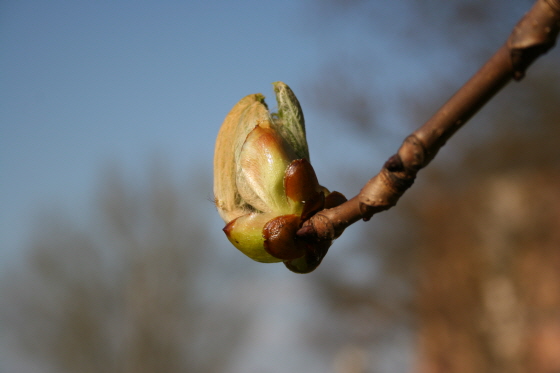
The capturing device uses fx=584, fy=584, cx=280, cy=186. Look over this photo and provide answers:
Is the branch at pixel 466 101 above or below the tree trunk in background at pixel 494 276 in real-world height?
below

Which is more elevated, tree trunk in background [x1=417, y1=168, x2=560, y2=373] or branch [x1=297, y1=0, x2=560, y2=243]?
tree trunk in background [x1=417, y1=168, x2=560, y2=373]

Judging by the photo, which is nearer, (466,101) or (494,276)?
(466,101)

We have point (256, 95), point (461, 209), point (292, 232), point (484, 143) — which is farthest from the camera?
point (461, 209)

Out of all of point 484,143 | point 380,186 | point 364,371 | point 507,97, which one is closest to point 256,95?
point 380,186

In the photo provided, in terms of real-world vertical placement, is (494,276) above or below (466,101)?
above

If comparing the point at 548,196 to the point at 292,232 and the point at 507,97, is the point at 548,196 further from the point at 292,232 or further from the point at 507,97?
the point at 292,232

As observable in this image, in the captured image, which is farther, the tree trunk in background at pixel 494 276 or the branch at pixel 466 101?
the tree trunk in background at pixel 494 276

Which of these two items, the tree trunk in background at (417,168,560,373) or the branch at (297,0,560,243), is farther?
the tree trunk in background at (417,168,560,373)

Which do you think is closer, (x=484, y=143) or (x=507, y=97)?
(x=507, y=97)
